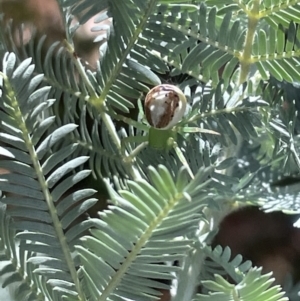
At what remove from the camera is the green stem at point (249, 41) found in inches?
13.2

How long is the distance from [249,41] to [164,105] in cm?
8

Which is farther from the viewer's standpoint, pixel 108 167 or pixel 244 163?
pixel 244 163

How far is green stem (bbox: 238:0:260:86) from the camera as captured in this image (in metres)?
0.33

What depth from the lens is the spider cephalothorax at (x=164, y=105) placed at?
31 centimetres

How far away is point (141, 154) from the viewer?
38 cm

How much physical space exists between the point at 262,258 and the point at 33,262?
1.83 feet

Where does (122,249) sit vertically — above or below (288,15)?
below

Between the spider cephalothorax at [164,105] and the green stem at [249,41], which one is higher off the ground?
the green stem at [249,41]

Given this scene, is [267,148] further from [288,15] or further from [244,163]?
[288,15]

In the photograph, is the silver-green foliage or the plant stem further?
the plant stem

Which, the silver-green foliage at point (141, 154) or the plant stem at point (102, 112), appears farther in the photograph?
the plant stem at point (102, 112)

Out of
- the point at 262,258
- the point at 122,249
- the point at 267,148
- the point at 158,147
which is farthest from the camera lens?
the point at 262,258

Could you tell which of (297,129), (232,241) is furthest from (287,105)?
(232,241)

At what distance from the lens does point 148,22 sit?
0.32m
